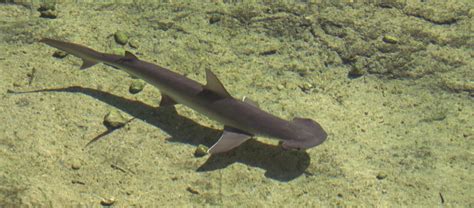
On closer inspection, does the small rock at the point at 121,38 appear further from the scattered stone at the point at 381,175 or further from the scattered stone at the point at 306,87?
the scattered stone at the point at 381,175

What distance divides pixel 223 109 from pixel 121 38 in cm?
170

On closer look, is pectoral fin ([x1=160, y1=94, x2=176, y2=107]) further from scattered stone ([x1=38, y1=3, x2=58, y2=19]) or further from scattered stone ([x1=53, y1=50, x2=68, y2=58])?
scattered stone ([x1=38, y1=3, x2=58, y2=19])

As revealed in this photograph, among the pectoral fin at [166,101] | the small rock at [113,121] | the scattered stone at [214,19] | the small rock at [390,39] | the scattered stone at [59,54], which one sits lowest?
the small rock at [113,121]

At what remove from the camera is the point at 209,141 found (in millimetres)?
4543

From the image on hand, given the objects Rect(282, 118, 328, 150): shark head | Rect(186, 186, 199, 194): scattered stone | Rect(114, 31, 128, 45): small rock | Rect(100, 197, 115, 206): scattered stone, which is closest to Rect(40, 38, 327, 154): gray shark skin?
Rect(282, 118, 328, 150): shark head

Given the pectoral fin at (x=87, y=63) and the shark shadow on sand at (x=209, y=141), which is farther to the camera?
the pectoral fin at (x=87, y=63)

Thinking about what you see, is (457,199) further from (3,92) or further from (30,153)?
(3,92)

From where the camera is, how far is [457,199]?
13.3 ft

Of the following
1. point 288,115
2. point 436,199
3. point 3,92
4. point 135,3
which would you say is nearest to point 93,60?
point 3,92

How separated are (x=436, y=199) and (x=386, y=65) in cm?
162

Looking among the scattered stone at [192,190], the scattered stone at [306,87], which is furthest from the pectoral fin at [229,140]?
the scattered stone at [306,87]

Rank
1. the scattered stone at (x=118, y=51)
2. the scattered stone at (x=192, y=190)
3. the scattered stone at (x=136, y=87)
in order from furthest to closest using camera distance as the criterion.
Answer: the scattered stone at (x=118, y=51) → the scattered stone at (x=136, y=87) → the scattered stone at (x=192, y=190)

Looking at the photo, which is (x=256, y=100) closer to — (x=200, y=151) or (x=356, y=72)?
(x=200, y=151)

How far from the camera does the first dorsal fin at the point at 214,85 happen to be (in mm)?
4297
